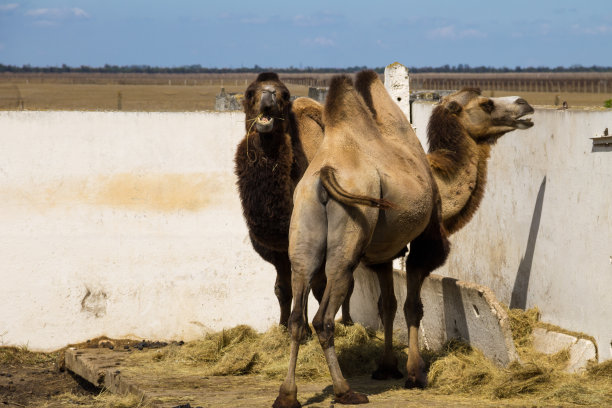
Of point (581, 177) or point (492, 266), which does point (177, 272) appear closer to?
point (492, 266)

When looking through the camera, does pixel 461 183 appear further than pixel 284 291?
No

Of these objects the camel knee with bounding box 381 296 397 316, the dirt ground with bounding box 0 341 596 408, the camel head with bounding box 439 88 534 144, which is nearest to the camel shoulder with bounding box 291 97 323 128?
the camel head with bounding box 439 88 534 144

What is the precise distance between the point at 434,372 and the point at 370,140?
196 cm

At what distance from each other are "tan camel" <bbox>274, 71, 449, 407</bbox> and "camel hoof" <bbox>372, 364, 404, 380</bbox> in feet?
0.04

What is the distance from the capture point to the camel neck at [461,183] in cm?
827

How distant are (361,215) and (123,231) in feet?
15.4

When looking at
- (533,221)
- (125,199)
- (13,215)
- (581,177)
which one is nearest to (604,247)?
(581,177)

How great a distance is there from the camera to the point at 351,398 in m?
6.66

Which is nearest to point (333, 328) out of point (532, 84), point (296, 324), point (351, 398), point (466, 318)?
point (296, 324)

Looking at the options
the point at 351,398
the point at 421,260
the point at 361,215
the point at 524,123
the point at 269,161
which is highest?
the point at 524,123

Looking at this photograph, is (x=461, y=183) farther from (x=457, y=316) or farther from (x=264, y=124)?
(x=264, y=124)

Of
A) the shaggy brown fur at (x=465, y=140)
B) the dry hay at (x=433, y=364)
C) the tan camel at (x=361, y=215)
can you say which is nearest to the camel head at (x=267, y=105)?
the tan camel at (x=361, y=215)

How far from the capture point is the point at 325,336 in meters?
6.62

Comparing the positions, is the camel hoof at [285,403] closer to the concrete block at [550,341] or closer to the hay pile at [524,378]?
the hay pile at [524,378]
